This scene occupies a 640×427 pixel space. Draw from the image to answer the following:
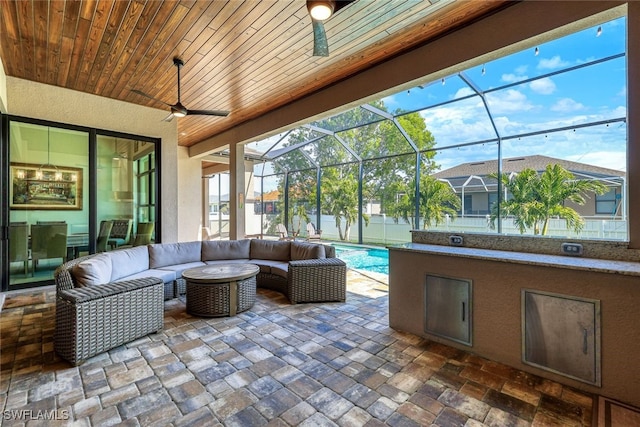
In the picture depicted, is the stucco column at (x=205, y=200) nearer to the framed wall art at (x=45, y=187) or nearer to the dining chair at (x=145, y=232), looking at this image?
the dining chair at (x=145, y=232)

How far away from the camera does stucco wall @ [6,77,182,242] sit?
4418 millimetres

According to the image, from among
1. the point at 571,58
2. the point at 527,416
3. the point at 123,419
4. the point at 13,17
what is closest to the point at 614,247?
the point at 527,416

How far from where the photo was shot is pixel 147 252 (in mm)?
4285

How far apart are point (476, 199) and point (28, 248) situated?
31.7 ft

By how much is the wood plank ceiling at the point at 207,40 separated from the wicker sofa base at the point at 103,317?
265 centimetres

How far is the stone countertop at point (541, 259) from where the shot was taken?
6.34 feet

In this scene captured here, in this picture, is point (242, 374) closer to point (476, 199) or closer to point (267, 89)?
point (267, 89)

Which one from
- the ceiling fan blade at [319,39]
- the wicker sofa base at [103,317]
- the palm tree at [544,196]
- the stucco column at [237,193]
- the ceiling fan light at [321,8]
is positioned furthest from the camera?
the stucco column at [237,193]

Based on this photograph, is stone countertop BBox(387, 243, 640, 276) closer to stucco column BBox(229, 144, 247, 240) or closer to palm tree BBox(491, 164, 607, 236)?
stucco column BBox(229, 144, 247, 240)

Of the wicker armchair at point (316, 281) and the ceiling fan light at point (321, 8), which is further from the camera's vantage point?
the wicker armchair at point (316, 281)

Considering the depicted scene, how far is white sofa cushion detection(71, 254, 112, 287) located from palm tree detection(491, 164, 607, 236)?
7.39 m

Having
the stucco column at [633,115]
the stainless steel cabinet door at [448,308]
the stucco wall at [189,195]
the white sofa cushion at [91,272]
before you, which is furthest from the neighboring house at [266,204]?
the stucco column at [633,115]

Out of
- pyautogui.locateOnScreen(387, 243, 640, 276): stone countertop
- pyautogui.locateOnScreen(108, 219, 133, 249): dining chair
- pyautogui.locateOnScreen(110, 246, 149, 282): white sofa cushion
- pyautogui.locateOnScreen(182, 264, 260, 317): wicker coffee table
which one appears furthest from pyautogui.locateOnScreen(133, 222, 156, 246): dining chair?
pyautogui.locateOnScreen(387, 243, 640, 276): stone countertop

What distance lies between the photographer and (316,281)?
3.94 m
